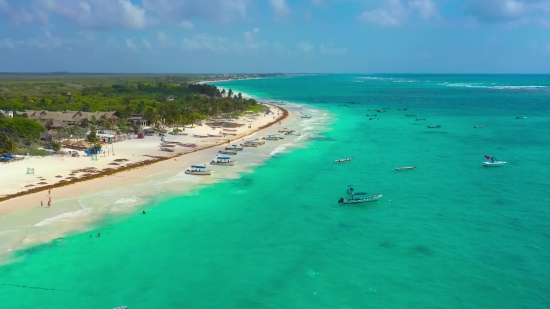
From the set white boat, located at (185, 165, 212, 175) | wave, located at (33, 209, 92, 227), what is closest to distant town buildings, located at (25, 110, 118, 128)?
white boat, located at (185, 165, 212, 175)

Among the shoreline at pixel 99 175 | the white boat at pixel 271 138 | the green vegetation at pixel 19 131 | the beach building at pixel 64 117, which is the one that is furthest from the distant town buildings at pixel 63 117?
the white boat at pixel 271 138

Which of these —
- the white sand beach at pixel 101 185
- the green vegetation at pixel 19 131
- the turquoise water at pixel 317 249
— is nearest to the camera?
the turquoise water at pixel 317 249

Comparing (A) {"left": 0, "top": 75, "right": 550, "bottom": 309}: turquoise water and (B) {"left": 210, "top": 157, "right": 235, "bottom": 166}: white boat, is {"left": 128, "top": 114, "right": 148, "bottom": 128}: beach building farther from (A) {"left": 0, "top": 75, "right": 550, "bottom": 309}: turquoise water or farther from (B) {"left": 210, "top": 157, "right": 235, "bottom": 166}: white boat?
(A) {"left": 0, "top": 75, "right": 550, "bottom": 309}: turquoise water

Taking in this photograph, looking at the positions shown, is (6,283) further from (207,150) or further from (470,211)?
(207,150)

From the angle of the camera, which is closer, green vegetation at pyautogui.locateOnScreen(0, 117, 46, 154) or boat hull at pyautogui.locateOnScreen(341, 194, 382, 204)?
boat hull at pyautogui.locateOnScreen(341, 194, 382, 204)

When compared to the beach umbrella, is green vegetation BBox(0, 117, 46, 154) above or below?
above

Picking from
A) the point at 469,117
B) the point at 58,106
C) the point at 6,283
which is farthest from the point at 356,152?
the point at 58,106

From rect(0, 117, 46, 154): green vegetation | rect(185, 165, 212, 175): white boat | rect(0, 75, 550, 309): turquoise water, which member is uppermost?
rect(0, 117, 46, 154): green vegetation

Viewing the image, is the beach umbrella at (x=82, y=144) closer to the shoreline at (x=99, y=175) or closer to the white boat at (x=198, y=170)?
the shoreline at (x=99, y=175)

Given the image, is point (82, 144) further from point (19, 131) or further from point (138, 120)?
point (138, 120)

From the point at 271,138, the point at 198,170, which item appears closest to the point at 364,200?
the point at 198,170
